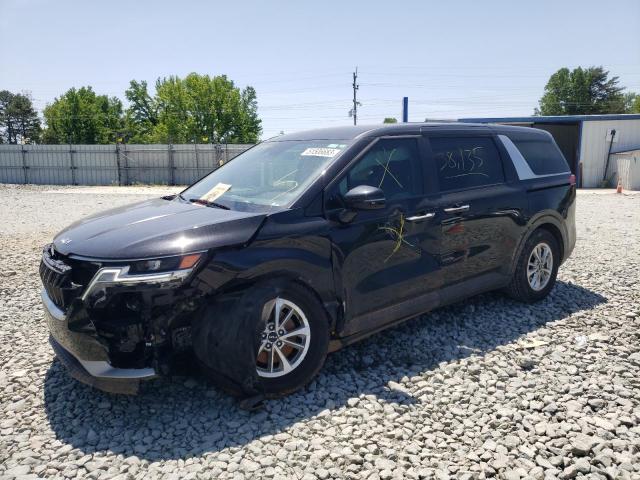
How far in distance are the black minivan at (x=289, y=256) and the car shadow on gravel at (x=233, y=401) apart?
202 mm

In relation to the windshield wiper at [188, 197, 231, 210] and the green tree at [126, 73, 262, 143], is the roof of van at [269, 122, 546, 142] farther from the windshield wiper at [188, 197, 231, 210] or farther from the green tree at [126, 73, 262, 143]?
the green tree at [126, 73, 262, 143]

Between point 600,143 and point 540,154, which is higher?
point 600,143

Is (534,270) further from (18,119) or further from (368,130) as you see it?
(18,119)

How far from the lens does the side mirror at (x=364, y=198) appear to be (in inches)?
132

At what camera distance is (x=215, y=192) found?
398 cm

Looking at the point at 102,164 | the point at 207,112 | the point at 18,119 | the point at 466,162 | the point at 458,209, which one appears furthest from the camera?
the point at 18,119

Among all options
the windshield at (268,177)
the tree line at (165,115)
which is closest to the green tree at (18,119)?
the tree line at (165,115)

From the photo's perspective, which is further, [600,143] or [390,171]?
[600,143]

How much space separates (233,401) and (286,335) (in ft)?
1.92

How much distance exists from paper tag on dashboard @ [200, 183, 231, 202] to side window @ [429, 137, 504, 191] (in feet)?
5.91

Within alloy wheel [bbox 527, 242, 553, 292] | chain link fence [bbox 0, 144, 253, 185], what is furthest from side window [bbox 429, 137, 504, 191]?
chain link fence [bbox 0, 144, 253, 185]

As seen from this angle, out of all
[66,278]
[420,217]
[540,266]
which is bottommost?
[540,266]

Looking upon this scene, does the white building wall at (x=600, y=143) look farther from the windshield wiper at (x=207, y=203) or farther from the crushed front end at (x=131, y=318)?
the crushed front end at (x=131, y=318)

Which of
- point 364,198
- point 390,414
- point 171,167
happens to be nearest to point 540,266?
point 364,198
